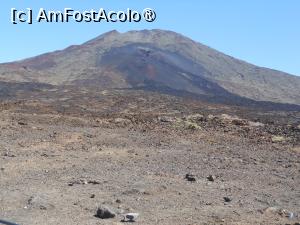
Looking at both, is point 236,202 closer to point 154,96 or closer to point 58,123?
point 58,123

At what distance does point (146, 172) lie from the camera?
41.4 ft

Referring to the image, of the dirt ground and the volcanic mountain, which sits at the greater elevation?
the volcanic mountain

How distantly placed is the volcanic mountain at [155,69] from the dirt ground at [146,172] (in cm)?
→ 4908

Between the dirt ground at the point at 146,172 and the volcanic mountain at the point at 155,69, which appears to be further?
the volcanic mountain at the point at 155,69

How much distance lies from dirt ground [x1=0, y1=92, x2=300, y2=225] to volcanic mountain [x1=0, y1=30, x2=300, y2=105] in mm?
49076

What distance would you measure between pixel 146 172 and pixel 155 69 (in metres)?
82.7

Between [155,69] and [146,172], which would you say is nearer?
[146,172]

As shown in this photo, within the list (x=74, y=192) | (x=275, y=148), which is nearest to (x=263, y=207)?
(x=74, y=192)

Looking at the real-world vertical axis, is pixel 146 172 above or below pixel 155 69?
below

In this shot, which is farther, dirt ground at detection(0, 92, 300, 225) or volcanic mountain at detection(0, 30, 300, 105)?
volcanic mountain at detection(0, 30, 300, 105)

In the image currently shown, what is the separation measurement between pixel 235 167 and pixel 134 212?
487 cm

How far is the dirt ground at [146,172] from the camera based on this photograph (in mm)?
9367

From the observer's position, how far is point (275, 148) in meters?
16.9

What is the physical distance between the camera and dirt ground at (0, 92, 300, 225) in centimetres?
937
